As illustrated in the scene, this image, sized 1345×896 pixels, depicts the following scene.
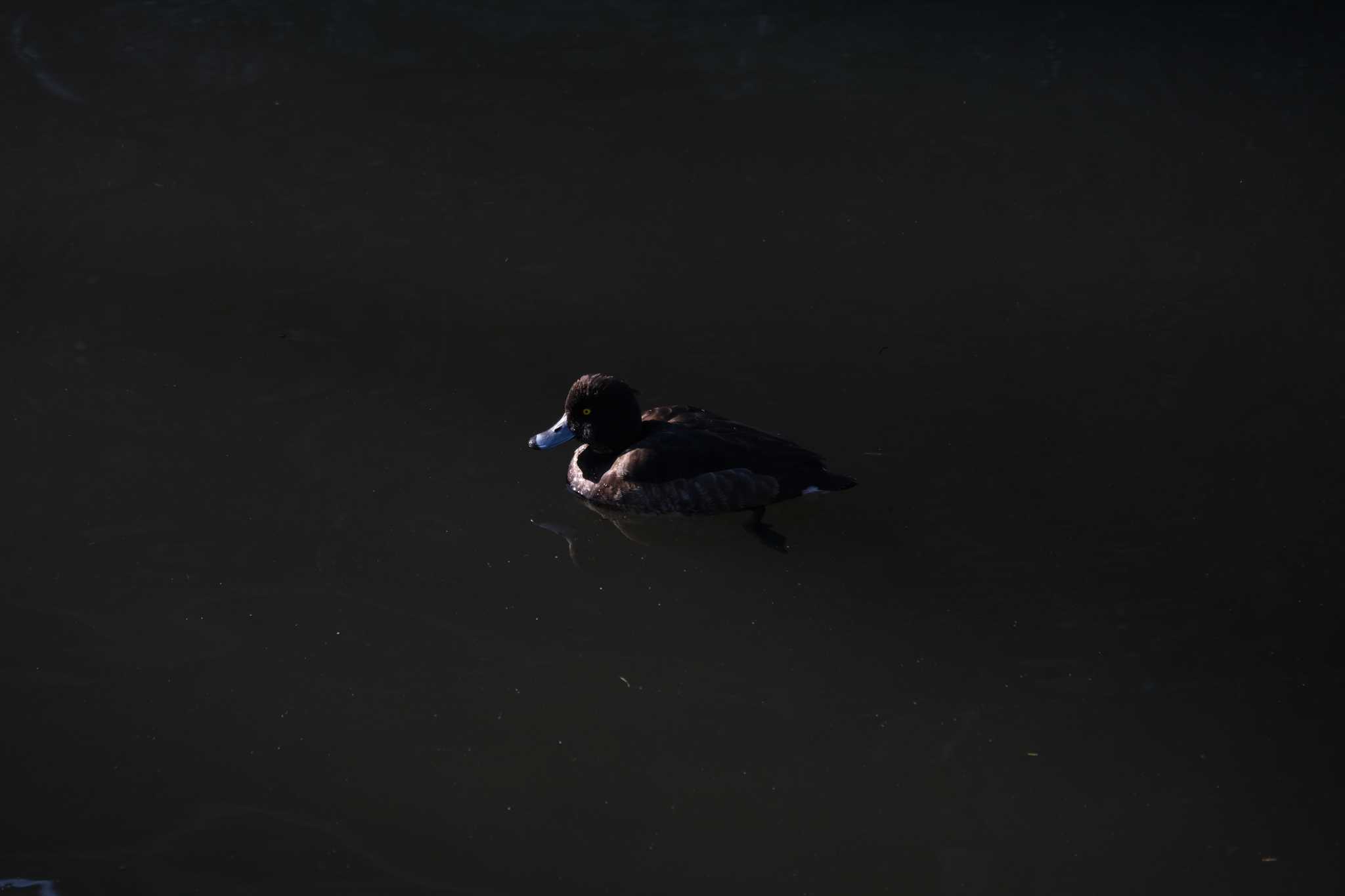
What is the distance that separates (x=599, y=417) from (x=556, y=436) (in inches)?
10.3

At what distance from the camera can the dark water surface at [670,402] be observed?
19.1ft

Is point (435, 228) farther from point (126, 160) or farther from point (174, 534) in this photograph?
point (174, 534)

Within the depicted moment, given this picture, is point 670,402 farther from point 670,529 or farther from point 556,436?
point 670,529

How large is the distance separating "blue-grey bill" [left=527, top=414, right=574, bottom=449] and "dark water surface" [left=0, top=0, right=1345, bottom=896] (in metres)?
0.20

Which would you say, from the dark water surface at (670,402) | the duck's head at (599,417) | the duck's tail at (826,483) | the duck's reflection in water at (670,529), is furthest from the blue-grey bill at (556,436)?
the duck's tail at (826,483)

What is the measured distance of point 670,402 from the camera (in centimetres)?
810

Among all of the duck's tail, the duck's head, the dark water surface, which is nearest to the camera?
the dark water surface

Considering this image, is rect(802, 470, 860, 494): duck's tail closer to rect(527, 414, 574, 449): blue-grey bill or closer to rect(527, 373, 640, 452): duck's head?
rect(527, 373, 640, 452): duck's head

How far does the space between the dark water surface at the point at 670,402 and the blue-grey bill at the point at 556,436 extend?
8.0 inches

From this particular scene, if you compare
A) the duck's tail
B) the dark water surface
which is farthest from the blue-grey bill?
the duck's tail

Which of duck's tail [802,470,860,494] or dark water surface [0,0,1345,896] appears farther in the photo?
duck's tail [802,470,860,494]

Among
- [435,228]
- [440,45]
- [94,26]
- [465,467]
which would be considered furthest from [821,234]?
[94,26]

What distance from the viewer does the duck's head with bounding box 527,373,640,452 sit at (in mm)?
7543

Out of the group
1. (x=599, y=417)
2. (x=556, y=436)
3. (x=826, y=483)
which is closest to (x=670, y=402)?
(x=599, y=417)
